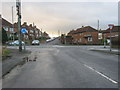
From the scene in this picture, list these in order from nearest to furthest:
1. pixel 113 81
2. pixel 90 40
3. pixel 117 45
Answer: pixel 113 81
pixel 117 45
pixel 90 40


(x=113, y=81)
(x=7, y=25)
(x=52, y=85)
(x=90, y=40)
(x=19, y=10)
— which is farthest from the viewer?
→ (x=7, y=25)

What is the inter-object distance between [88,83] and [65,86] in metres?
0.95

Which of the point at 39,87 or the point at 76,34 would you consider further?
the point at 76,34

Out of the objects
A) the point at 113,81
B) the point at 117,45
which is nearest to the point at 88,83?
the point at 113,81

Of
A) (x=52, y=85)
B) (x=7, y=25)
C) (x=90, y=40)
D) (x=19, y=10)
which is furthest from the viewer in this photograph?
(x=7, y=25)

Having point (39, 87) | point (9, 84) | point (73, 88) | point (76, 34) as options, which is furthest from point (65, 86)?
point (76, 34)

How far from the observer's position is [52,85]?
251 inches

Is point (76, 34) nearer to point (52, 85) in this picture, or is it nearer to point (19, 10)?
point (19, 10)

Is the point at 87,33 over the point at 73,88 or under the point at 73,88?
over

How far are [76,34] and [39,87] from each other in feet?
260

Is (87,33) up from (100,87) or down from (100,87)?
up

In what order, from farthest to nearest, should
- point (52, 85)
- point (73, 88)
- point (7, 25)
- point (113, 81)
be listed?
1. point (7, 25)
2. point (113, 81)
3. point (52, 85)
4. point (73, 88)

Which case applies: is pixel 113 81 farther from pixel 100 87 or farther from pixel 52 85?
pixel 52 85

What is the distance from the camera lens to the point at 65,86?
6219 mm
